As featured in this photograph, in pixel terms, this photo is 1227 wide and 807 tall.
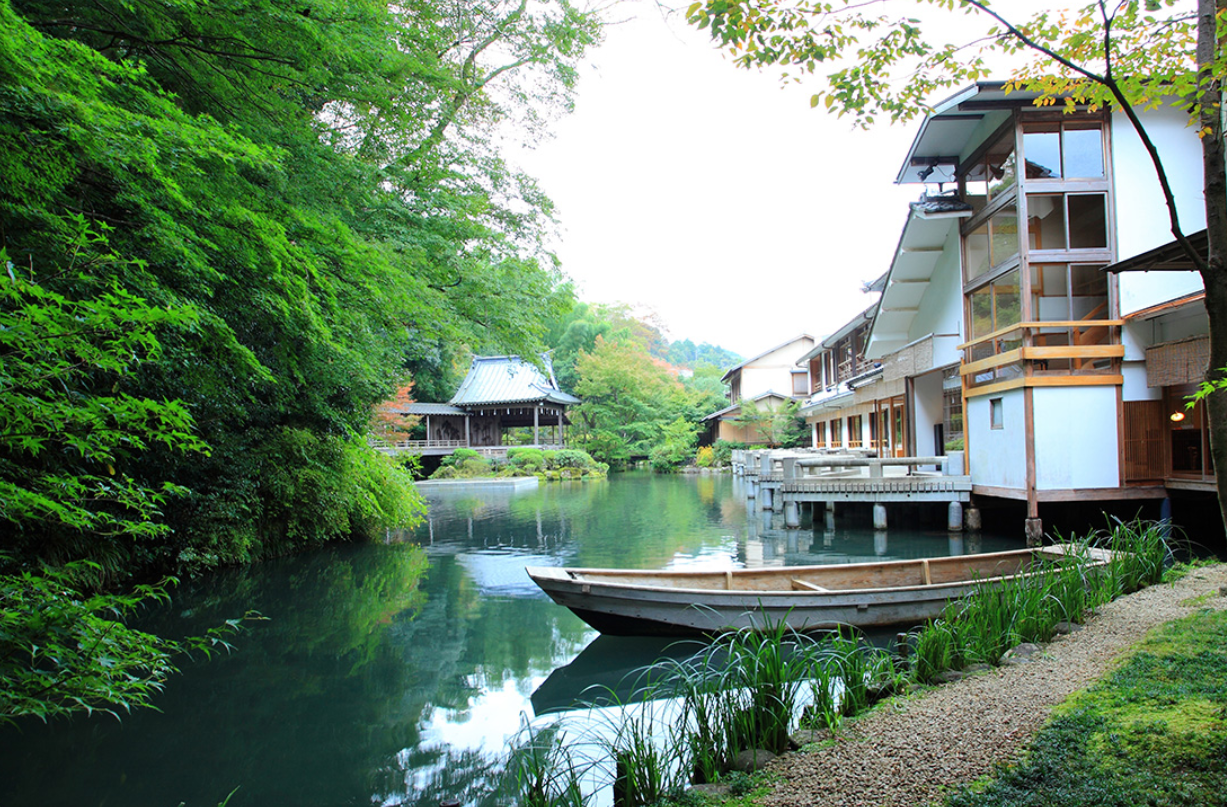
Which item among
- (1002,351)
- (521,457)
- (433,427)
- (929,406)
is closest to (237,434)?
(1002,351)

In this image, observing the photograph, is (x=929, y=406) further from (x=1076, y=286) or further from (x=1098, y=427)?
(x=1098, y=427)

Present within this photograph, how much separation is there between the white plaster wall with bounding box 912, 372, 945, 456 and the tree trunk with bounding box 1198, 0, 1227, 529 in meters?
15.3

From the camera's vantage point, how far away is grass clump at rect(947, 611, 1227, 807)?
8.68 ft

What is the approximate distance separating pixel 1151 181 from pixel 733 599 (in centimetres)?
1152

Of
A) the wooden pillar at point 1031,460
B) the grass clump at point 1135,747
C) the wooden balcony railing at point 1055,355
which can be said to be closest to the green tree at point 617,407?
the wooden balcony railing at point 1055,355

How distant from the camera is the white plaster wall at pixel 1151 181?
38.5 ft

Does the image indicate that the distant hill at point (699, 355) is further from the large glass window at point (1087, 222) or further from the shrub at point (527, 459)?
the large glass window at point (1087, 222)

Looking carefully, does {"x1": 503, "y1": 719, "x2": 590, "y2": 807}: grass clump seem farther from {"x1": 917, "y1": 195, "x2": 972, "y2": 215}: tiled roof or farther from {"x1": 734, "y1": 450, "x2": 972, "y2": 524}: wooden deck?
{"x1": 917, "y1": 195, "x2": 972, "y2": 215}: tiled roof

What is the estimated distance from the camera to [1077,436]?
1144 cm

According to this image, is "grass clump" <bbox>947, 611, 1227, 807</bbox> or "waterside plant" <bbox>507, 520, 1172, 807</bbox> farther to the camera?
"waterside plant" <bbox>507, 520, 1172, 807</bbox>

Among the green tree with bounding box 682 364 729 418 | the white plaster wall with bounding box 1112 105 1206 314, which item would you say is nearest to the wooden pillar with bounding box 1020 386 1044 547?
the white plaster wall with bounding box 1112 105 1206 314

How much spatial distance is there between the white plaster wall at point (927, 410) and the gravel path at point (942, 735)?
13.9 m

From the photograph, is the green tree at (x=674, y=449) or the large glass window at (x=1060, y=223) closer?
the large glass window at (x=1060, y=223)

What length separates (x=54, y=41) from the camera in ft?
12.6
